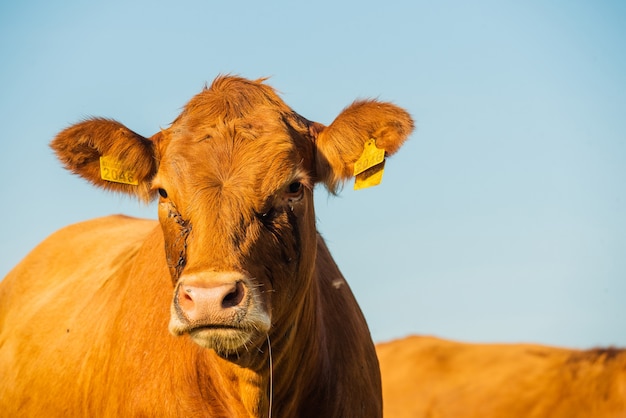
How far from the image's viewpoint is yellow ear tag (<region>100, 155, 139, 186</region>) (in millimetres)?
6680

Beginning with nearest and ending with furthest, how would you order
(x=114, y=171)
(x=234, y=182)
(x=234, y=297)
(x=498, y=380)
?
1. (x=234, y=297)
2. (x=234, y=182)
3. (x=114, y=171)
4. (x=498, y=380)

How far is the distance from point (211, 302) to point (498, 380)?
12494mm

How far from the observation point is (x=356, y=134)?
21.6 ft

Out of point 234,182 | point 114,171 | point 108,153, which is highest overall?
point 108,153

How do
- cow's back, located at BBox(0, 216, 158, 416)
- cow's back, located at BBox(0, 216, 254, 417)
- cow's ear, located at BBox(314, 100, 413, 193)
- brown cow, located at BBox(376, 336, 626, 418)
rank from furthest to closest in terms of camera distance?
1. brown cow, located at BBox(376, 336, 626, 418)
2. cow's back, located at BBox(0, 216, 158, 416)
3. cow's ear, located at BBox(314, 100, 413, 193)
4. cow's back, located at BBox(0, 216, 254, 417)

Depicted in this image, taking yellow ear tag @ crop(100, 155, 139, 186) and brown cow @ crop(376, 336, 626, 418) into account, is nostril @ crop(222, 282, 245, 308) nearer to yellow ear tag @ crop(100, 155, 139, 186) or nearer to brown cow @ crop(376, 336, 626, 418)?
yellow ear tag @ crop(100, 155, 139, 186)

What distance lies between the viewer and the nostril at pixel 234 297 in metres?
5.07

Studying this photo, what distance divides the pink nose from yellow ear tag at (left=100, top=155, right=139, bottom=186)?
1.81 meters

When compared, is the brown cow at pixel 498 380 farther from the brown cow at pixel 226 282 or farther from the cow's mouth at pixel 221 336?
the cow's mouth at pixel 221 336

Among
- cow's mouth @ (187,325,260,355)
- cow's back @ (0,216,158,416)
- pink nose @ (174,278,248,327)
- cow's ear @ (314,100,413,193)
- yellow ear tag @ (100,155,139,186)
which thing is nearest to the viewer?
pink nose @ (174,278,248,327)

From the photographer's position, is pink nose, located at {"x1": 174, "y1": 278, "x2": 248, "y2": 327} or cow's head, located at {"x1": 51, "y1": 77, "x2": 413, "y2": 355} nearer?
pink nose, located at {"x1": 174, "y1": 278, "x2": 248, "y2": 327}

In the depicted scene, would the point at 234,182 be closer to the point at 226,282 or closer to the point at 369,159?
the point at 226,282

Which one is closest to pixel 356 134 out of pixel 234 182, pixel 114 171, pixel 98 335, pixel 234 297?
pixel 234 182

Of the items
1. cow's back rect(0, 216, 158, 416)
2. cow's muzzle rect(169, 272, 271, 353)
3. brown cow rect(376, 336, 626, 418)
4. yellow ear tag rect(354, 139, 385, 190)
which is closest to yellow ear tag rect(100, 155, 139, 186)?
cow's back rect(0, 216, 158, 416)
